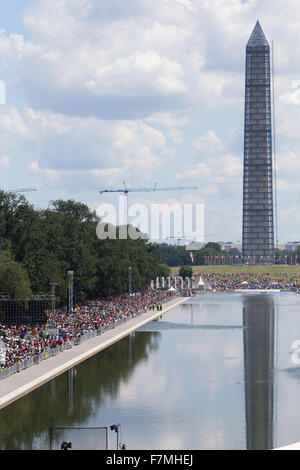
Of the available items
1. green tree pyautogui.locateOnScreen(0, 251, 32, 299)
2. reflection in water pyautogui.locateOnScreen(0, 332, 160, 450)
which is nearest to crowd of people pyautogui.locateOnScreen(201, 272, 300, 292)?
green tree pyautogui.locateOnScreen(0, 251, 32, 299)

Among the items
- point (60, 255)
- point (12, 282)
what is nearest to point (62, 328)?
point (12, 282)

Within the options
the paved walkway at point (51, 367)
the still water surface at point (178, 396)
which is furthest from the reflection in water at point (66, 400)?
the paved walkway at point (51, 367)

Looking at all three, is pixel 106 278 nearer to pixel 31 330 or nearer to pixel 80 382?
pixel 31 330

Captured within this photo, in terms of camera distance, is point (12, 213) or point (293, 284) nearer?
point (12, 213)

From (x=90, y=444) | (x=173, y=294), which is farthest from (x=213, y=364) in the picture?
(x=173, y=294)

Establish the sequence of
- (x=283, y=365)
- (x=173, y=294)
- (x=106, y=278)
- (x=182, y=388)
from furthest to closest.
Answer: (x=173, y=294) < (x=106, y=278) < (x=283, y=365) < (x=182, y=388)

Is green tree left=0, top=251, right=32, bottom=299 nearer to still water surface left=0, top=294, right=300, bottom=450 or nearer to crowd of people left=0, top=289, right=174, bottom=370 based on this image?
crowd of people left=0, top=289, right=174, bottom=370

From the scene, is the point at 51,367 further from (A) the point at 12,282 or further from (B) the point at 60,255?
(B) the point at 60,255

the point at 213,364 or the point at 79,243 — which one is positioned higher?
the point at 79,243

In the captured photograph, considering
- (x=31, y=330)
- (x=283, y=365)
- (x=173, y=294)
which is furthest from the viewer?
(x=173, y=294)
